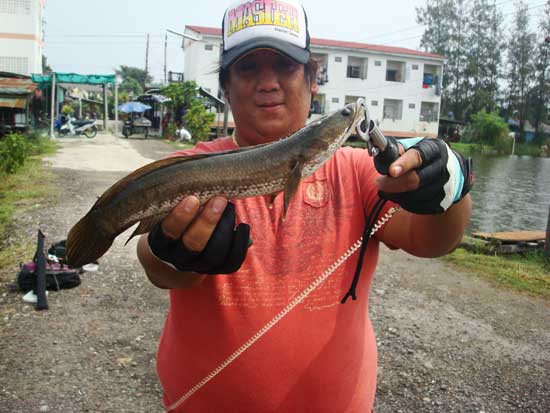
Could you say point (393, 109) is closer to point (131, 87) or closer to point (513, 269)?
point (131, 87)

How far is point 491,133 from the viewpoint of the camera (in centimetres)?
5622

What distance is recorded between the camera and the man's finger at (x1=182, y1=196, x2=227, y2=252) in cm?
185

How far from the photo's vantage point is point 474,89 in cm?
6831

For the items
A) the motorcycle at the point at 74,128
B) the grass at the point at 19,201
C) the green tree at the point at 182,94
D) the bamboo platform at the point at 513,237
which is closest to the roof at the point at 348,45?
the green tree at the point at 182,94

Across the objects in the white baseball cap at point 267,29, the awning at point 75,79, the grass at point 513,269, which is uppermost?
the awning at point 75,79

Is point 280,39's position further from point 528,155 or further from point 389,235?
point 528,155

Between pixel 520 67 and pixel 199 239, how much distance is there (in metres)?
75.2

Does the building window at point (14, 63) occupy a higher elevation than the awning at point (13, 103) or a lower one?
higher

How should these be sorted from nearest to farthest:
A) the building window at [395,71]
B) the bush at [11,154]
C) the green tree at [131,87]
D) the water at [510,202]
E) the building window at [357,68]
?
the bush at [11,154] < the water at [510,202] < the building window at [357,68] < the building window at [395,71] < the green tree at [131,87]

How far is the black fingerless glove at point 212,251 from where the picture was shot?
1.83m

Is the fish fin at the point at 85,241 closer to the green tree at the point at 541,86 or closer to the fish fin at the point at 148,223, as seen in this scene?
the fish fin at the point at 148,223

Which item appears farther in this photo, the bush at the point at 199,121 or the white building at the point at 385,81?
the white building at the point at 385,81

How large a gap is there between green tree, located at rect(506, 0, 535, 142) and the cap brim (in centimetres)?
7225

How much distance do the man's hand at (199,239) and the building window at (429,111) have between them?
2189 inches
